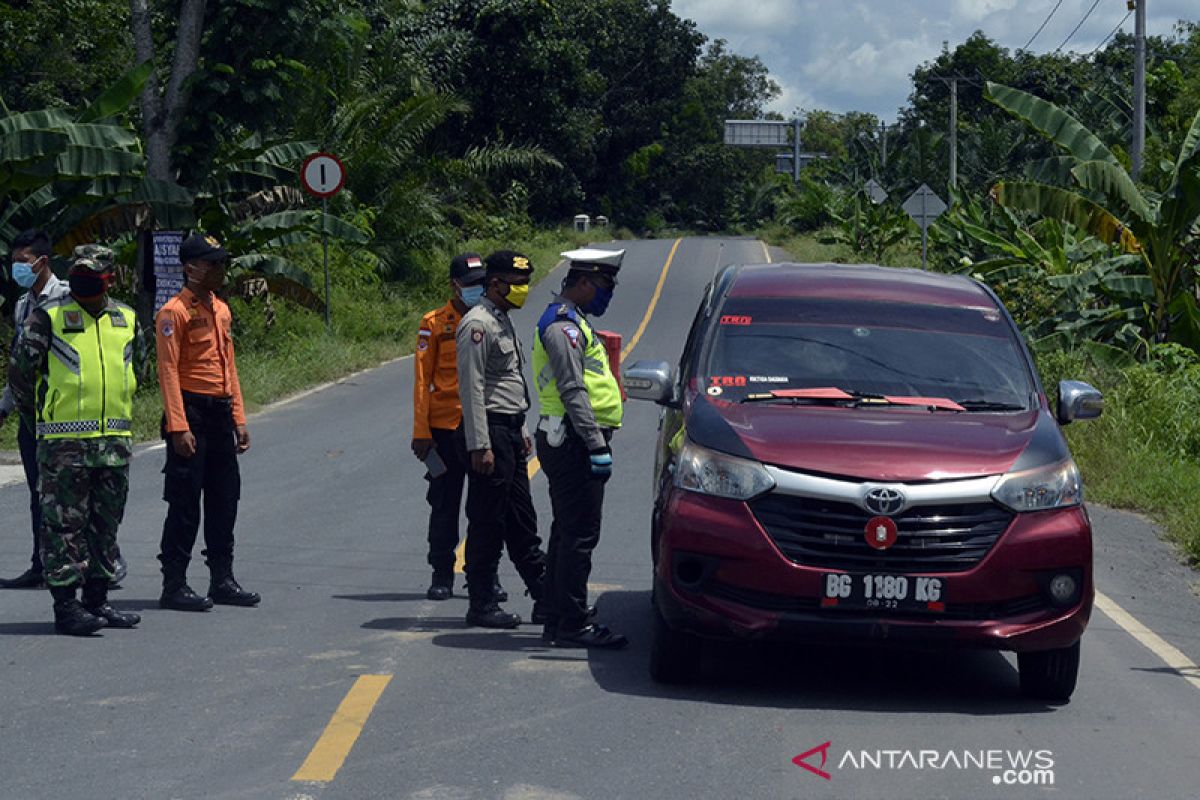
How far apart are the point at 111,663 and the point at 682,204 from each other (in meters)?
→ 73.4

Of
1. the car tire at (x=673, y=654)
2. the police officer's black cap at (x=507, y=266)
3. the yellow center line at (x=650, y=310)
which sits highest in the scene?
the police officer's black cap at (x=507, y=266)

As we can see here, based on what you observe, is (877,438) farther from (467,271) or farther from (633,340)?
(633,340)

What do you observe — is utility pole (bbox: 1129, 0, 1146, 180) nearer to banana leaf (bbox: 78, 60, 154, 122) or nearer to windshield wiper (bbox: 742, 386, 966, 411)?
banana leaf (bbox: 78, 60, 154, 122)

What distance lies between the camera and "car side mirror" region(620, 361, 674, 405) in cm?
802

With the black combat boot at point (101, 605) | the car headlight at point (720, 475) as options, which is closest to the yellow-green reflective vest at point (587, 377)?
the car headlight at point (720, 475)

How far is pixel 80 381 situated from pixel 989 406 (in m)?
4.47

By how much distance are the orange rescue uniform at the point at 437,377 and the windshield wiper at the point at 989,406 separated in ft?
10.00

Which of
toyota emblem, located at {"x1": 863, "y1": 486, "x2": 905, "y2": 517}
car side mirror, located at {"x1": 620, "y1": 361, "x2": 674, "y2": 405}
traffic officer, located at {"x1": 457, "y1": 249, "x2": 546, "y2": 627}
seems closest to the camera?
toyota emblem, located at {"x1": 863, "y1": 486, "x2": 905, "y2": 517}

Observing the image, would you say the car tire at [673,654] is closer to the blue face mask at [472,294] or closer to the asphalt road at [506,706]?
the asphalt road at [506,706]

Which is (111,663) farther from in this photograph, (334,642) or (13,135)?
(13,135)

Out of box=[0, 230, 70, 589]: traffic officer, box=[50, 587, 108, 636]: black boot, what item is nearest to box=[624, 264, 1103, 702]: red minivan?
box=[50, 587, 108, 636]: black boot

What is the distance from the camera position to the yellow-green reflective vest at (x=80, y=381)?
841 centimetres

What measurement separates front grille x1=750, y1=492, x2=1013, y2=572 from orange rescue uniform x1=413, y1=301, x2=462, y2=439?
10.2 ft

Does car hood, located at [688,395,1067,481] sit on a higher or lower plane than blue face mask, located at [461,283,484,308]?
lower
